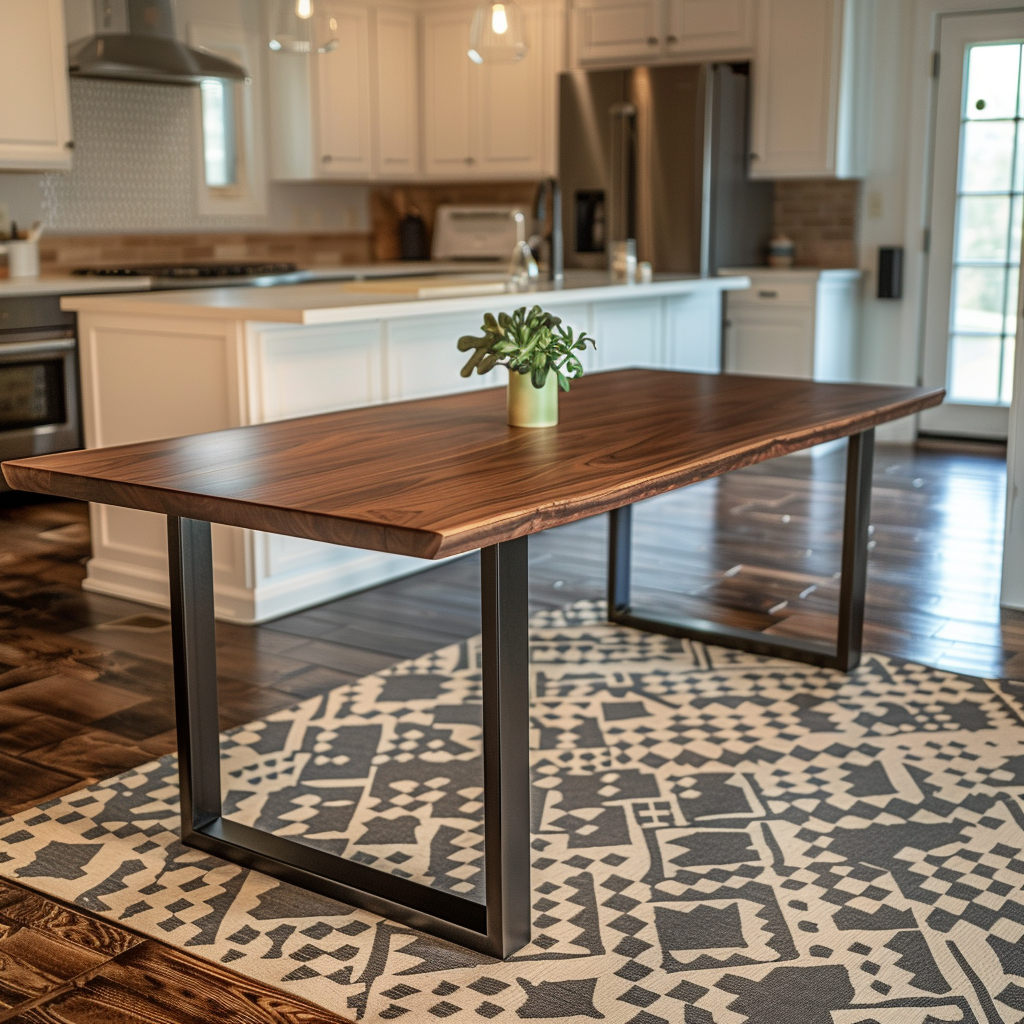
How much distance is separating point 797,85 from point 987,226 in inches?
45.8

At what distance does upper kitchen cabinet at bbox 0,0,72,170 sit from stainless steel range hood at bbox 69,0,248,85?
144 millimetres

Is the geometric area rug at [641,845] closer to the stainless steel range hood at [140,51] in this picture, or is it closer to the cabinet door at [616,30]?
the stainless steel range hood at [140,51]

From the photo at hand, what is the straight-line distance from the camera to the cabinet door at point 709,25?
6.07m

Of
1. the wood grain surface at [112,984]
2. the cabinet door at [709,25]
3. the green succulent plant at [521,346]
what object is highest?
the cabinet door at [709,25]

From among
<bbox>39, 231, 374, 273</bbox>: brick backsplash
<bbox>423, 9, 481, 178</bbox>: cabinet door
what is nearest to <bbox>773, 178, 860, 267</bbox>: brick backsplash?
<bbox>423, 9, 481, 178</bbox>: cabinet door

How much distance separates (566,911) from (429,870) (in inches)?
10.5

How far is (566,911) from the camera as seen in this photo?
1.98 meters

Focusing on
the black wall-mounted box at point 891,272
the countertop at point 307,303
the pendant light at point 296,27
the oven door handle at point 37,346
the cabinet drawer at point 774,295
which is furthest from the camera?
the black wall-mounted box at point 891,272

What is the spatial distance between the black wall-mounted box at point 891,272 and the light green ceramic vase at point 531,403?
4.29m

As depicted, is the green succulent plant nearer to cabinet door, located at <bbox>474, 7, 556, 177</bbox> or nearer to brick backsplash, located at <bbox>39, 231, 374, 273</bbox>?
brick backsplash, located at <bbox>39, 231, 374, 273</bbox>

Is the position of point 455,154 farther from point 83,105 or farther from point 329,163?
point 83,105

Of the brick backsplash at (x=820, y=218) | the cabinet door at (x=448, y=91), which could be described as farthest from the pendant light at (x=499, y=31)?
the cabinet door at (x=448, y=91)

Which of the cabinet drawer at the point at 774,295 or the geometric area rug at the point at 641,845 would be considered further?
the cabinet drawer at the point at 774,295

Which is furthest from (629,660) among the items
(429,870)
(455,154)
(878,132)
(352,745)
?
(455,154)
